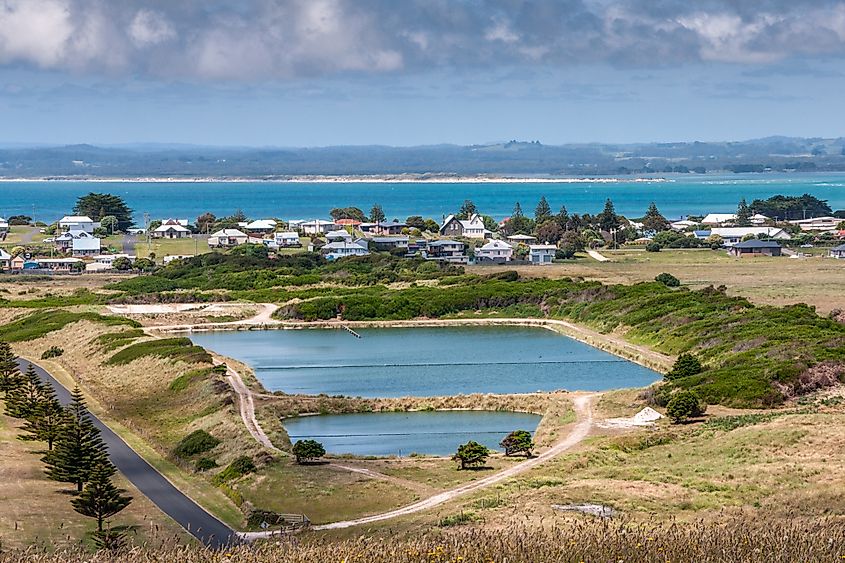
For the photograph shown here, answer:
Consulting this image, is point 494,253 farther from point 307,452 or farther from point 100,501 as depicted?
point 100,501

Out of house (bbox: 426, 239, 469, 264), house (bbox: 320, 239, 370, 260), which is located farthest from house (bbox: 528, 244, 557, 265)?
house (bbox: 320, 239, 370, 260)

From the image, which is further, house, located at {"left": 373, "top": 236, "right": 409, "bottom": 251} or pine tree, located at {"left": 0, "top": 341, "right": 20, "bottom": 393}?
house, located at {"left": 373, "top": 236, "right": 409, "bottom": 251}

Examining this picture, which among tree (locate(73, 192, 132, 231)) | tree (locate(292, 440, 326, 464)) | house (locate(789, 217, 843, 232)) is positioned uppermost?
tree (locate(73, 192, 132, 231))

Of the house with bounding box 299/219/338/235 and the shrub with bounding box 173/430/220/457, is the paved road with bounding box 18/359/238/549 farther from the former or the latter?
the house with bounding box 299/219/338/235

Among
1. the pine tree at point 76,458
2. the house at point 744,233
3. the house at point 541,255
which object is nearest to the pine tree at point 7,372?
the pine tree at point 76,458

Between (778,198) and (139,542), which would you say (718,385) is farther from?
(778,198)

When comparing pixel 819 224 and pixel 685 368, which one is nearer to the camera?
pixel 685 368

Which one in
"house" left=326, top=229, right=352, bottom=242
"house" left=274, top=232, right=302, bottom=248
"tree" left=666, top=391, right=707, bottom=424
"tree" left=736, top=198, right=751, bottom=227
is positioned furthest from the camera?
"tree" left=736, top=198, right=751, bottom=227

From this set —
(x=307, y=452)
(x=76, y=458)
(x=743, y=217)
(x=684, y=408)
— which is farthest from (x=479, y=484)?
(x=743, y=217)
